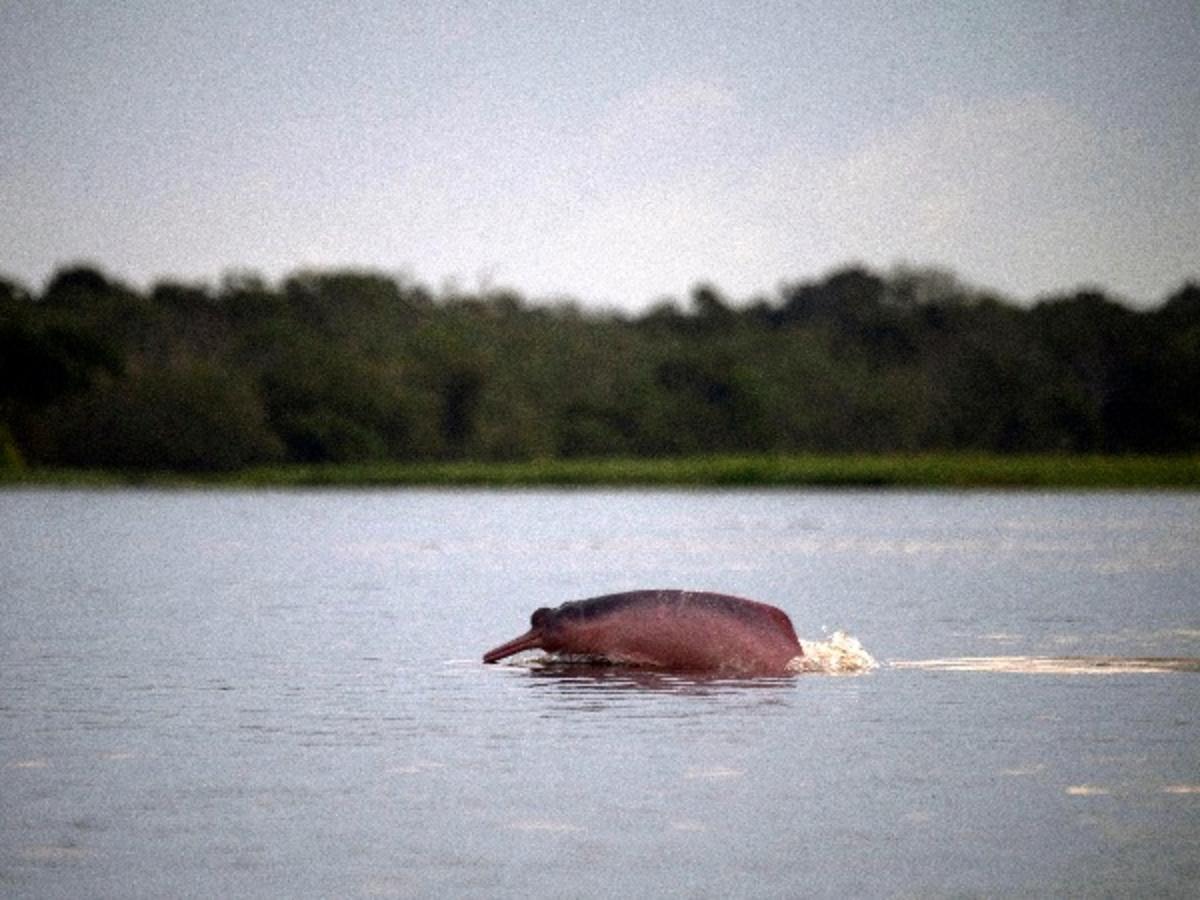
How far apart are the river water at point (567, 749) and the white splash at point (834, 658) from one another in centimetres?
48

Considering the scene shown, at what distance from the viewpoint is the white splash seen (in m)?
22.1

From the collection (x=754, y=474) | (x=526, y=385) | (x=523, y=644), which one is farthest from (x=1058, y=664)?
(x=526, y=385)

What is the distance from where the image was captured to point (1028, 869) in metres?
13.1

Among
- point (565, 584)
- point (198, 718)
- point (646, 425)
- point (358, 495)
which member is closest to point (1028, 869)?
point (198, 718)

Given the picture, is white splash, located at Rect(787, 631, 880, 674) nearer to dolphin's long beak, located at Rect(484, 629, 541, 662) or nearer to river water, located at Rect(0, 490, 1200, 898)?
river water, located at Rect(0, 490, 1200, 898)

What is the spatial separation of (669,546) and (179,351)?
80542 mm

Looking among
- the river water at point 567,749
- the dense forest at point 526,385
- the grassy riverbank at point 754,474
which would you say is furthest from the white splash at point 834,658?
the dense forest at point 526,385

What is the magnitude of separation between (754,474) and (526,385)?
28.7 meters

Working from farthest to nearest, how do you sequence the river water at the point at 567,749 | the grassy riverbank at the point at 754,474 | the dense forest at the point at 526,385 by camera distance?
the dense forest at the point at 526,385 → the grassy riverbank at the point at 754,474 → the river water at the point at 567,749

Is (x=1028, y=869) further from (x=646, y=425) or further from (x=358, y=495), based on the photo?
(x=646, y=425)

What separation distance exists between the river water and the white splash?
18.9 inches

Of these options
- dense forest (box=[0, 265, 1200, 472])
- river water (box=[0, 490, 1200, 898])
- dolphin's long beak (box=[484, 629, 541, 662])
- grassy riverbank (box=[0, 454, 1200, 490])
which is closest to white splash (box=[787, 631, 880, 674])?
river water (box=[0, 490, 1200, 898])

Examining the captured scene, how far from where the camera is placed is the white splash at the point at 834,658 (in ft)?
72.5

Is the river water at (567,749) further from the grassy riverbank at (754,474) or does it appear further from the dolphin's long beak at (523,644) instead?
the grassy riverbank at (754,474)
